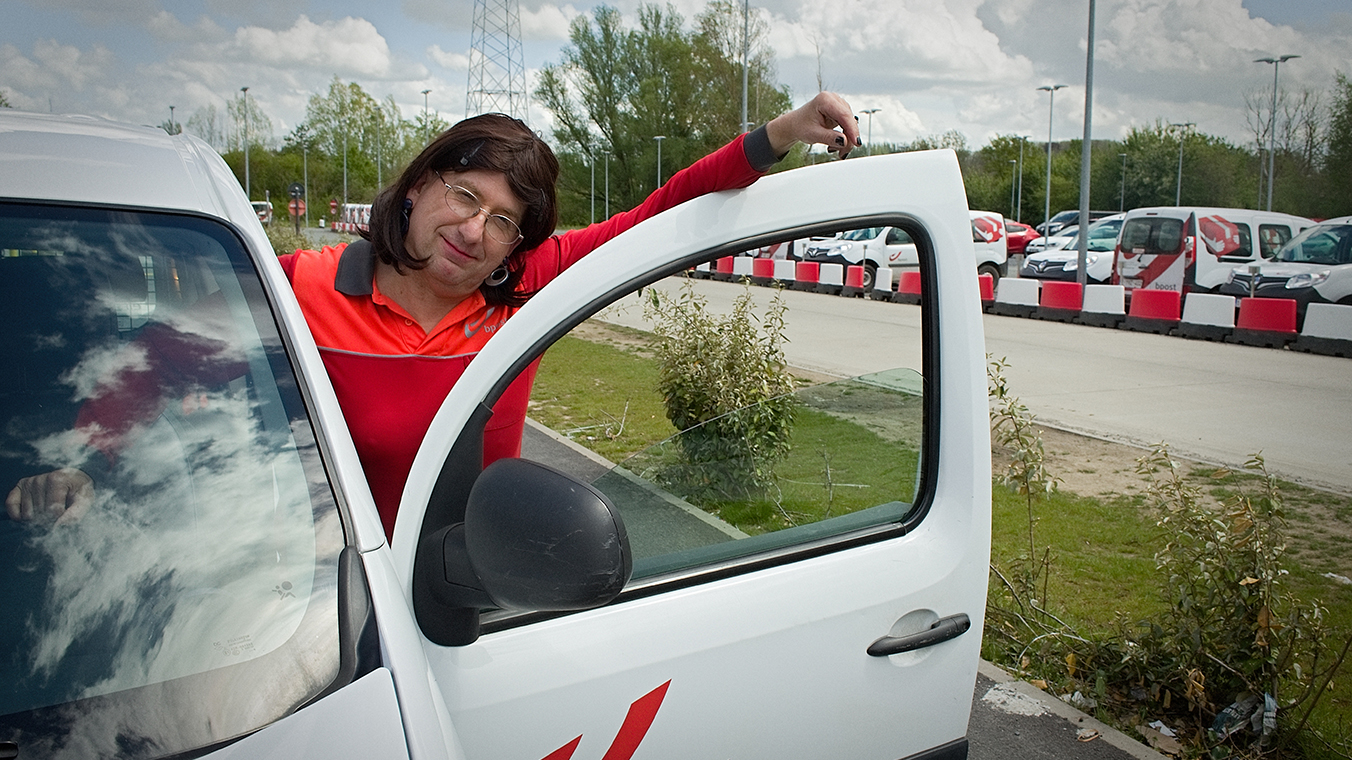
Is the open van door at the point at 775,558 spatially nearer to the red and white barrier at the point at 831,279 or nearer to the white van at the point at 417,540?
the white van at the point at 417,540

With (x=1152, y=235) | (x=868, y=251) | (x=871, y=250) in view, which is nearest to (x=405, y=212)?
(x=1152, y=235)

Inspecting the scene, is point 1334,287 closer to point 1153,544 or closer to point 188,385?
point 1153,544

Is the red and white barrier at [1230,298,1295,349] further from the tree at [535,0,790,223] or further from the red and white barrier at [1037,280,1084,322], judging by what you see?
the tree at [535,0,790,223]


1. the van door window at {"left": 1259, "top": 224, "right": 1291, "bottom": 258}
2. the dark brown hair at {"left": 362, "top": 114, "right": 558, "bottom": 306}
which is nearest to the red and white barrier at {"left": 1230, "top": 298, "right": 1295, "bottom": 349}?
the van door window at {"left": 1259, "top": 224, "right": 1291, "bottom": 258}

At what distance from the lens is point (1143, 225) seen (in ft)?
58.5

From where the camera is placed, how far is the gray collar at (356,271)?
1895 millimetres

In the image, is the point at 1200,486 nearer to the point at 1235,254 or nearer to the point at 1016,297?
the point at 1016,297

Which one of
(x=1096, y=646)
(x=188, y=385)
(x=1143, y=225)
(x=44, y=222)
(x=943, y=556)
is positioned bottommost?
(x=1096, y=646)

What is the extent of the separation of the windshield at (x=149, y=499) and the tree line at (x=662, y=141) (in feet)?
134

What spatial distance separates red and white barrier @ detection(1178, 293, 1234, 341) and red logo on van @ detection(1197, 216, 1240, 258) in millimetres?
3431

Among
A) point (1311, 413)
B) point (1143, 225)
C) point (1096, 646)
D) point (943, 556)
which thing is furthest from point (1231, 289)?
point (943, 556)

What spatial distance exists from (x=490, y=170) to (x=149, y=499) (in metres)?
0.87

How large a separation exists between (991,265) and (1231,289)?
24.7 feet

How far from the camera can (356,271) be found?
6.28ft
